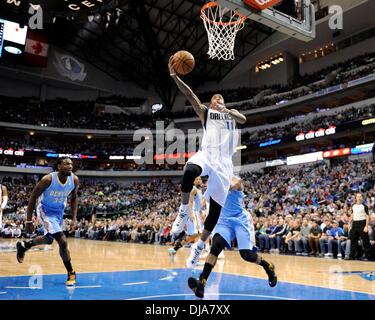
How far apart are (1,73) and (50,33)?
7.78m

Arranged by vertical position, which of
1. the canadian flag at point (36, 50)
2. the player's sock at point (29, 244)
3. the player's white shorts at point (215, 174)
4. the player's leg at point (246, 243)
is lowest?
the player's sock at point (29, 244)

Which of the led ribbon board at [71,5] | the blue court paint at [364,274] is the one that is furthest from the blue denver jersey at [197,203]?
the led ribbon board at [71,5]

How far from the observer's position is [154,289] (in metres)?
5.09

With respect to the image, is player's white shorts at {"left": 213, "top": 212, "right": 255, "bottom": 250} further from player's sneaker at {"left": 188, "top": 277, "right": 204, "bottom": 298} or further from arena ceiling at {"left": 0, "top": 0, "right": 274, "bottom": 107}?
arena ceiling at {"left": 0, "top": 0, "right": 274, "bottom": 107}

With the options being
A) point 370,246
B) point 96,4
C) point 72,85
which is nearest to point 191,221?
point 370,246

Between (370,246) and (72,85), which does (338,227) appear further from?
(72,85)

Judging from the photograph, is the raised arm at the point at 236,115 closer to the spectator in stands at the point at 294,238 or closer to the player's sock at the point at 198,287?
the player's sock at the point at 198,287

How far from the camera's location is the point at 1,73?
39.6m

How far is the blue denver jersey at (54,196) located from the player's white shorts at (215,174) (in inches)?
87.6

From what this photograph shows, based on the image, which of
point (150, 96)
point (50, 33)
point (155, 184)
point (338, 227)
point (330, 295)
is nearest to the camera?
point (330, 295)

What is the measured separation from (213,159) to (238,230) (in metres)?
0.96

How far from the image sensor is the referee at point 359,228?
31.9 ft

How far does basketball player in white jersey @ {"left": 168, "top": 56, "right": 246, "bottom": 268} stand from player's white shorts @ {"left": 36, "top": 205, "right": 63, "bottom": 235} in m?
1.95

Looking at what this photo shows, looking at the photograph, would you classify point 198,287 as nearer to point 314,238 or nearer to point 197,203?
point 197,203
